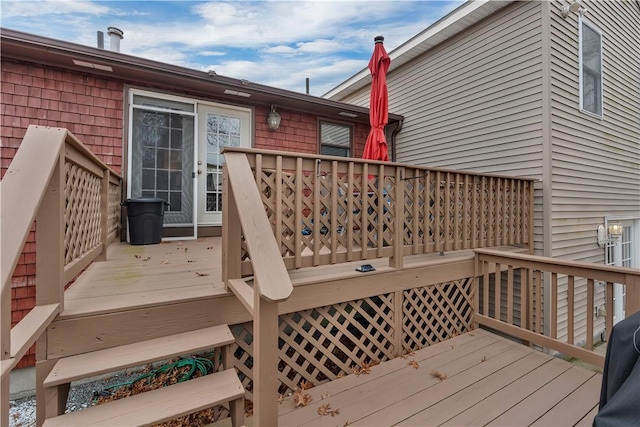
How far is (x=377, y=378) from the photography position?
240 cm

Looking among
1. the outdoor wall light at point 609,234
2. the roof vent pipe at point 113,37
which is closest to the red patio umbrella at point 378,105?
the roof vent pipe at point 113,37

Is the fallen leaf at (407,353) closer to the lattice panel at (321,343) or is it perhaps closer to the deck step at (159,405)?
the lattice panel at (321,343)

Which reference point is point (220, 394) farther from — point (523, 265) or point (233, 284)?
point (523, 265)

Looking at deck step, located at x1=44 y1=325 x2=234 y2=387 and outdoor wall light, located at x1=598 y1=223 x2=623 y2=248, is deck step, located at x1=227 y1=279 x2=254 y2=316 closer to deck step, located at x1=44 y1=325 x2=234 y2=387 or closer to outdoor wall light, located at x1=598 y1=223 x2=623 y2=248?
deck step, located at x1=44 y1=325 x2=234 y2=387

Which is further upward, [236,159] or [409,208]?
[236,159]

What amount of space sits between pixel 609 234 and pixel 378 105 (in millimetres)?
4811

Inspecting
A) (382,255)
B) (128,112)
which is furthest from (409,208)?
(128,112)

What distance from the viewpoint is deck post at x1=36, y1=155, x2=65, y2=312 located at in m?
1.62

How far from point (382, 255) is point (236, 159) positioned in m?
1.57

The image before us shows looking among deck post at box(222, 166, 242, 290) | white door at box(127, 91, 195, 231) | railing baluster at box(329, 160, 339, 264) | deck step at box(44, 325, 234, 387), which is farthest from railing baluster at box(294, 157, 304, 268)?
white door at box(127, 91, 195, 231)

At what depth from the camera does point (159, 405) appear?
5.08ft

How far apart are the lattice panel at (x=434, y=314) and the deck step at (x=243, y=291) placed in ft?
5.58

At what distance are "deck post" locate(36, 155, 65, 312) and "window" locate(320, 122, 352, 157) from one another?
492 centimetres

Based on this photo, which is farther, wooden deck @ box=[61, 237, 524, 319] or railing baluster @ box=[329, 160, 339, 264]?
railing baluster @ box=[329, 160, 339, 264]
